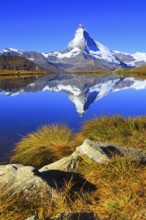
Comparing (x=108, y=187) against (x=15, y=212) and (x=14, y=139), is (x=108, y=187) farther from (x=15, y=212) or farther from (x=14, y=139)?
(x=14, y=139)

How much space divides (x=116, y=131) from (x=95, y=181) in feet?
20.5

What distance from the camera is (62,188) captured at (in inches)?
370

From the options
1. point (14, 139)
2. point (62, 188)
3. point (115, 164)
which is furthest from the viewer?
point (14, 139)

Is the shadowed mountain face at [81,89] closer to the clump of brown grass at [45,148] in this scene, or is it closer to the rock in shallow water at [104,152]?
the clump of brown grass at [45,148]

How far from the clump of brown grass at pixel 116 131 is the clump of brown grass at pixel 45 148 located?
79cm

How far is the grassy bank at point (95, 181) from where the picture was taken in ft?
24.1

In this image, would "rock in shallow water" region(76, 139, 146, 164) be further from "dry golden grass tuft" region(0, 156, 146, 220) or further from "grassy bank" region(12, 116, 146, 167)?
"grassy bank" region(12, 116, 146, 167)

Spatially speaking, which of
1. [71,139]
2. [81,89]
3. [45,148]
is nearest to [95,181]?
[45,148]

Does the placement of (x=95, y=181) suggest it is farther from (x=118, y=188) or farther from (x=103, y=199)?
(x=103, y=199)

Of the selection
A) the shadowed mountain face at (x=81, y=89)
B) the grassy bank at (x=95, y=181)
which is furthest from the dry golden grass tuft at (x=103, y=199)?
the shadowed mountain face at (x=81, y=89)

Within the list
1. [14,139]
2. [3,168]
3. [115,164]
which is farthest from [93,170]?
[14,139]

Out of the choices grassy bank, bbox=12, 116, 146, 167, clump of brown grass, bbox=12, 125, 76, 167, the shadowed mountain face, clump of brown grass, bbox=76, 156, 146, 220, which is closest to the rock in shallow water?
clump of brown grass, bbox=76, 156, 146, 220

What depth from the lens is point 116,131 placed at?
52.6ft

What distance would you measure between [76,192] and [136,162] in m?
2.21
